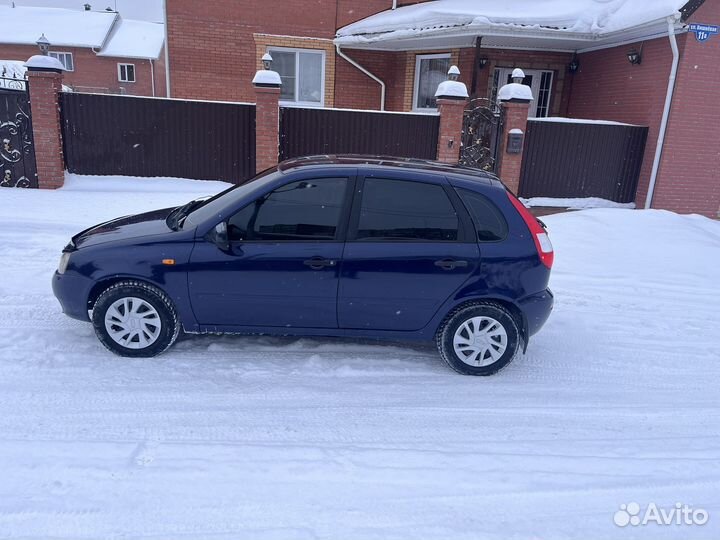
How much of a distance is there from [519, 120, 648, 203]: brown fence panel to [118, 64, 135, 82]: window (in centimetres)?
3426

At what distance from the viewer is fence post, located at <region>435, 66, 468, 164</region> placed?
10.5 m

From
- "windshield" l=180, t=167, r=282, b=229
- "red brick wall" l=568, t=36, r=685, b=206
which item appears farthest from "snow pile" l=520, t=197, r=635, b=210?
"windshield" l=180, t=167, r=282, b=229

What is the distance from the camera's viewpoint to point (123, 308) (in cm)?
413

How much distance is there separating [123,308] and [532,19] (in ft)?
34.3

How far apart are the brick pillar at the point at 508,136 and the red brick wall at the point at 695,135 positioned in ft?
9.13

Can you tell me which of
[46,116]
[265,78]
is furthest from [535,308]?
[46,116]

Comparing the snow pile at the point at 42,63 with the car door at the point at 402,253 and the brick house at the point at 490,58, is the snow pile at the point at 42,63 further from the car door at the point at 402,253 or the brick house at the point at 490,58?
the car door at the point at 402,253

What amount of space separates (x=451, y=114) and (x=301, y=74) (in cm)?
527

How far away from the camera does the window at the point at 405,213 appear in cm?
413

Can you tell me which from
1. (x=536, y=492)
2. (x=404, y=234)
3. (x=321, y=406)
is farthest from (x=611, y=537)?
(x=404, y=234)

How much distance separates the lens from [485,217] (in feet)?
13.8

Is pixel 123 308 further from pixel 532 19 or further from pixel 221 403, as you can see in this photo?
pixel 532 19

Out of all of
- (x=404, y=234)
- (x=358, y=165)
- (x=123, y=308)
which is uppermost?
(x=358, y=165)

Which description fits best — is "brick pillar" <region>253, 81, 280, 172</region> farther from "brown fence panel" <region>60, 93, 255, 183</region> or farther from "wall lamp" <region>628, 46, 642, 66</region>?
"wall lamp" <region>628, 46, 642, 66</region>
